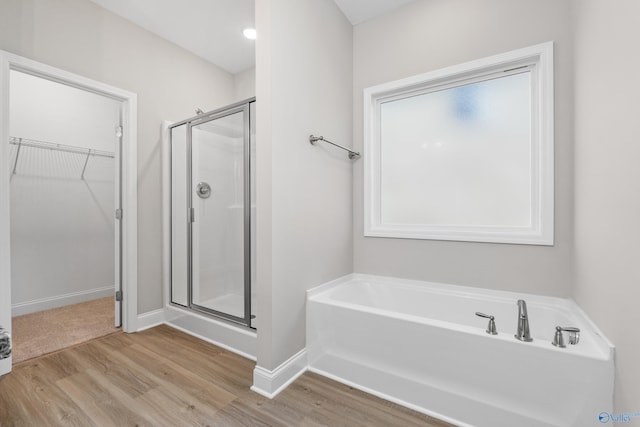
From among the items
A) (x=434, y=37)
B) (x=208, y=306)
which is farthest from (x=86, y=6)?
(x=434, y=37)

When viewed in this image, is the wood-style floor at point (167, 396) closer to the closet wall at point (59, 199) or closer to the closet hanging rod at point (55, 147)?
the closet wall at point (59, 199)

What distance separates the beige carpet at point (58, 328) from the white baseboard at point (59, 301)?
0.06 m

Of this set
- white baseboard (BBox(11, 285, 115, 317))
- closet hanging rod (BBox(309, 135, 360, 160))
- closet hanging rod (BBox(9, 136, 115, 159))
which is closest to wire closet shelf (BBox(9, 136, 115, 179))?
closet hanging rod (BBox(9, 136, 115, 159))

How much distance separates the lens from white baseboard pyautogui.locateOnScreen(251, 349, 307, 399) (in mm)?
1618

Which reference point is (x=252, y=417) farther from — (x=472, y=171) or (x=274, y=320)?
(x=472, y=171)

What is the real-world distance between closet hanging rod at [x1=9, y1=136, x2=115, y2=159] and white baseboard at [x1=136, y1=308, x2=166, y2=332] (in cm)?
209

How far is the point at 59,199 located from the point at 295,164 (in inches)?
118

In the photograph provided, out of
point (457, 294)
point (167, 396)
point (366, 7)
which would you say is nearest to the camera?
point (167, 396)

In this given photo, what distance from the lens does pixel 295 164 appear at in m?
1.82

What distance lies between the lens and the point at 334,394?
1626mm

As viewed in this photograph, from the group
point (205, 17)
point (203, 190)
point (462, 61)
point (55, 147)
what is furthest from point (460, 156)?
point (55, 147)

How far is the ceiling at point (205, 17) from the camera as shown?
7.45 ft

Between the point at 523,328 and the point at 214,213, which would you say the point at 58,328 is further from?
the point at 523,328

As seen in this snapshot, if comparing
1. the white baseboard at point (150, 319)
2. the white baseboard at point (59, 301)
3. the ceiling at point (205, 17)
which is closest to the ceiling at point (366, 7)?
the ceiling at point (205, 17)
